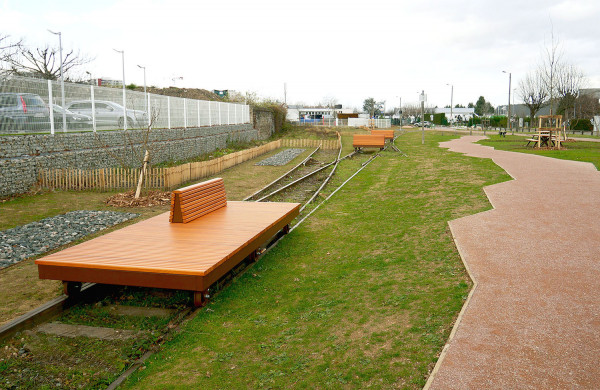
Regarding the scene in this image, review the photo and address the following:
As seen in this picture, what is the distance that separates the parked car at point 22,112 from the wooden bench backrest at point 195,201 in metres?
8.32

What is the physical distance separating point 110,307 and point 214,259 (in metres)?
1.60

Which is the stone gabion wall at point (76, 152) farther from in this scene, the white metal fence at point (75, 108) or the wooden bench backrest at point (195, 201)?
the wooden bench backrest at point (195, 201)

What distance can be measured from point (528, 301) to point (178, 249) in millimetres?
4457

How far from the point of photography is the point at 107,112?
762 inches

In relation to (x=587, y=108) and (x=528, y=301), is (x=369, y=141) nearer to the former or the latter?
(x=528, y=301)

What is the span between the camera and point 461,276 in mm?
6559

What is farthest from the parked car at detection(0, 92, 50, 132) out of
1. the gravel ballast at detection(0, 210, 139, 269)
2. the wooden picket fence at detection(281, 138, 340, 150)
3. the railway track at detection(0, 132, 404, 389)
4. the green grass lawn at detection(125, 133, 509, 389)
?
the wooden picket fence at detection(281, 138, 340, 150)

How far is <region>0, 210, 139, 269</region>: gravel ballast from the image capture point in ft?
27.7

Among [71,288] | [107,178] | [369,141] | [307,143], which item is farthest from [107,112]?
[307,143]

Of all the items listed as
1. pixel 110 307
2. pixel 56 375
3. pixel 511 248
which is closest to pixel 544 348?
pixel 511 248

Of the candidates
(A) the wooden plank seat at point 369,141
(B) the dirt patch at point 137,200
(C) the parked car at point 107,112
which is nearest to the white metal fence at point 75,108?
(C) the parked car at point 107,112

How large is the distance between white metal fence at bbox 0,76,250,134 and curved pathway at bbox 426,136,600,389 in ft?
39.6

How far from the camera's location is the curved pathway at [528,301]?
4.11 metres

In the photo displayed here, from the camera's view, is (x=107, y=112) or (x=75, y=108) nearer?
(x=75, y=108)
